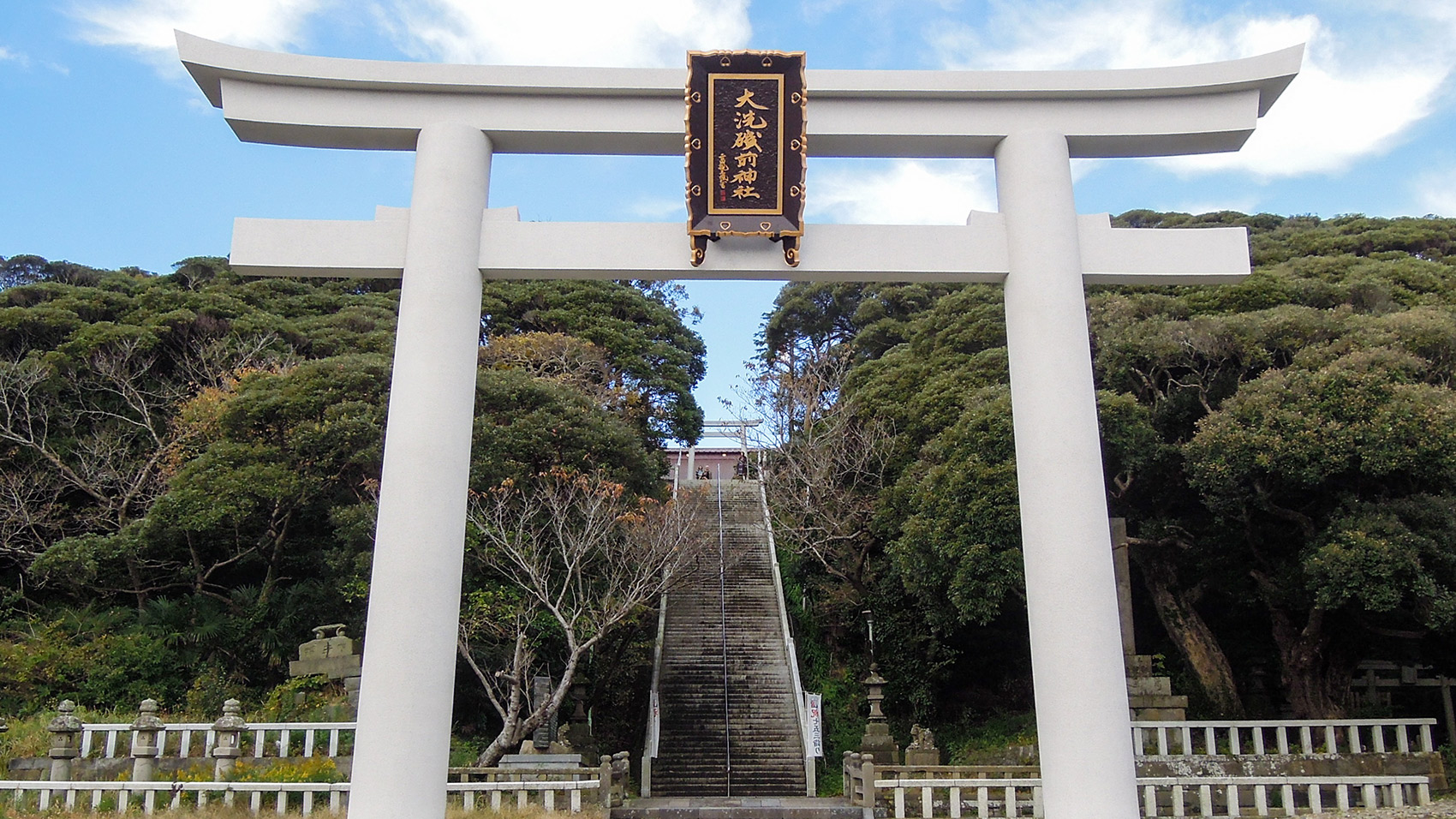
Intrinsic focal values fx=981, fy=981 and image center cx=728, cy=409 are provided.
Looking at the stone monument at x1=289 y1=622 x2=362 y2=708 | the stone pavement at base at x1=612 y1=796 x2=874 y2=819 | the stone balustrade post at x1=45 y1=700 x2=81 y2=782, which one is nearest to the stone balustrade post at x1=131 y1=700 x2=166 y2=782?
the stone balustrade post at x1=45 y1=700 x2=81 y2=782

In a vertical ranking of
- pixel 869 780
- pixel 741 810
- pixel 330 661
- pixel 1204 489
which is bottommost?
pixel 741 810

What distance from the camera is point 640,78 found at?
19.8 feet

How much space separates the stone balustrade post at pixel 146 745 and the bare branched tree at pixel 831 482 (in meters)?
9.03

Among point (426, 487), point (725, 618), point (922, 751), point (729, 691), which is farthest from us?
point (725, 618)

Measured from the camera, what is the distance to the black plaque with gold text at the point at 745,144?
5.74m

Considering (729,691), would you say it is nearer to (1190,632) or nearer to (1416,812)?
(1190,632)

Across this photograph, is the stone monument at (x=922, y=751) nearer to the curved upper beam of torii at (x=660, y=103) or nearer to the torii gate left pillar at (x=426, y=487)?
the torii gate left pillar at (x=426, y=487)

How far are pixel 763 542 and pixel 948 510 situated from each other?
8.04 meters

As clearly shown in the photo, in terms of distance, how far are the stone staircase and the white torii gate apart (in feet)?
25.3

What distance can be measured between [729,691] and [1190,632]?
6380mm

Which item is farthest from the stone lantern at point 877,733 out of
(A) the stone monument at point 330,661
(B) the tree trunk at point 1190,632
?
(A) the stone monument at point 330,661

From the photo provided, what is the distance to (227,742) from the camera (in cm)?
954

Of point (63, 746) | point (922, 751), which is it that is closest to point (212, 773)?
point (63, 746)

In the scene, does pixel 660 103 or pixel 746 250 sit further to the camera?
pixel 660 103
